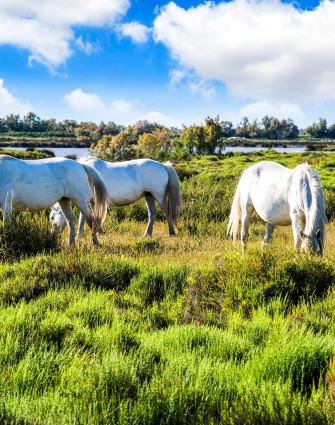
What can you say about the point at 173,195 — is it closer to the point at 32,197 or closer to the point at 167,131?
the point at 32,197

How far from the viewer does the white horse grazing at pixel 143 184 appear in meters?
10.3

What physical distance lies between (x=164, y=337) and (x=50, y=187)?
→ 5146 mm

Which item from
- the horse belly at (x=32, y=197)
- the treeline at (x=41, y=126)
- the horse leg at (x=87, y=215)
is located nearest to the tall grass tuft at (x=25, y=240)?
the horse belly at (x=32, y=197)

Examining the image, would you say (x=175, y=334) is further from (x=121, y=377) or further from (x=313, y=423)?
(x=313, y=423)

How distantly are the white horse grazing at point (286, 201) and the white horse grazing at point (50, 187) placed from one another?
8.91ft

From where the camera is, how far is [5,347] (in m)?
3.40

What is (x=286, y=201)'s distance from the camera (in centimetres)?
725

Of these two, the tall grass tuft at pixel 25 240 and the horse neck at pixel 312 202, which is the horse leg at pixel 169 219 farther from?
the horse neck at pixel 312 202

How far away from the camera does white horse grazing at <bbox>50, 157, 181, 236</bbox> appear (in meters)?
10.3

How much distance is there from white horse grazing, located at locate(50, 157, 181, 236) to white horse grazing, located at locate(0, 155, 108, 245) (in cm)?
147

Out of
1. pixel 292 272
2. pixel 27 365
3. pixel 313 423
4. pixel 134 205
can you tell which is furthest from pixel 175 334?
pixel 134 205

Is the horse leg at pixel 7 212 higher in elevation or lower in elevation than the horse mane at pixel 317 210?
lower

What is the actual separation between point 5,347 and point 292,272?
329cm

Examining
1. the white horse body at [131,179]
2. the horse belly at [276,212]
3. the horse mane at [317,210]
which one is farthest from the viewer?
the white horse body at [131,179]
